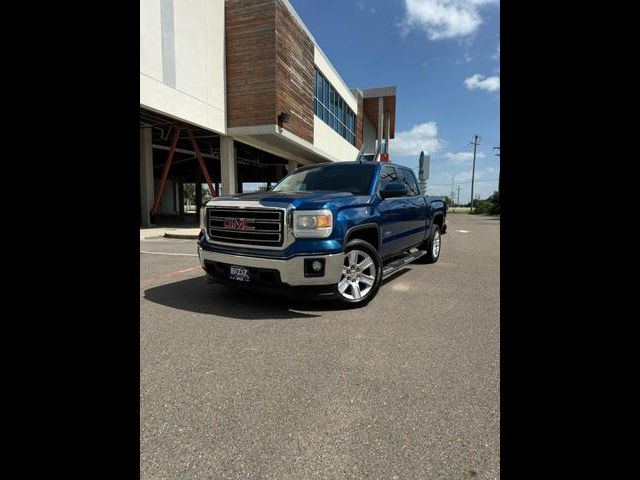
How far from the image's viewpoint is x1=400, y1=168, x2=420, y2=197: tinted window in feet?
20.4

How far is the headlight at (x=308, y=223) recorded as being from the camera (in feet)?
12.6

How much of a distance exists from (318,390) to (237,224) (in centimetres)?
230

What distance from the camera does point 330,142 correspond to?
24.9 m

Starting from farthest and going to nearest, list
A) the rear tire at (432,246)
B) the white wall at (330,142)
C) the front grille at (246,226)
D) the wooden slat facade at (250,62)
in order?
1. the white wall at (330,142)
2. the wooden slat facade at (250,62)
3. the rear tire at (432,246)
4. the front grille at (246,226)

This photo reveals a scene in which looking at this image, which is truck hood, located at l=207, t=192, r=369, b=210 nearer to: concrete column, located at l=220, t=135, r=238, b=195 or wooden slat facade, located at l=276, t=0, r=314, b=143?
wooden slat facade, located at l=276, t=0, r=314, b=143

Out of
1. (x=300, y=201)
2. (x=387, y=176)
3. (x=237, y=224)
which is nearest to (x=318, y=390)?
(x=300, y=201)

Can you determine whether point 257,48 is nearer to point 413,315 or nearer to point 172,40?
point 172,40

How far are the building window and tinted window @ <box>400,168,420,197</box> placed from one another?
16.5m

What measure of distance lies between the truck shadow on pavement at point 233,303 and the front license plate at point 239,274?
230mm

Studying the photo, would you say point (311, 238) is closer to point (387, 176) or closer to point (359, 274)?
point (359, 274)

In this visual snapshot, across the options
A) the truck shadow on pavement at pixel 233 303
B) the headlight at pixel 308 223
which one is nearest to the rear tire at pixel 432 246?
the truck shadow on pavement at pixel 233 303

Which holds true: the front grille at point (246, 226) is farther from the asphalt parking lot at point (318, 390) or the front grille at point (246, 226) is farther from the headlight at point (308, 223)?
the asphalt parking lot at point (318, 390)

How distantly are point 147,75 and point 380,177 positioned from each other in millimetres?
10395
